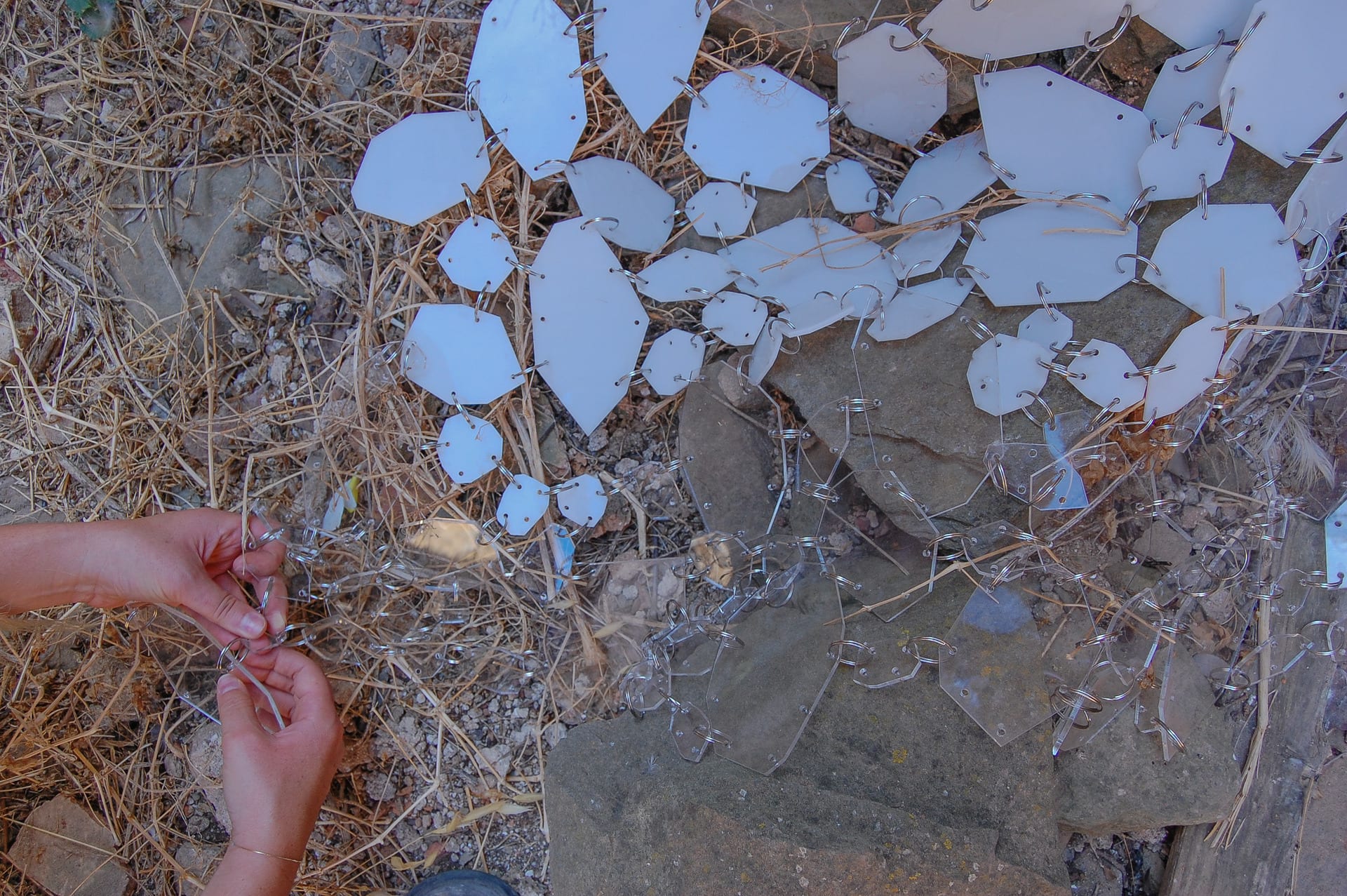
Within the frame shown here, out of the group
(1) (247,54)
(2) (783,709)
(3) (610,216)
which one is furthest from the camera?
(1) (247,54)

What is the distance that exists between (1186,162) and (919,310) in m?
0.50

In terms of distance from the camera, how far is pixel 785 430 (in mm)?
1605

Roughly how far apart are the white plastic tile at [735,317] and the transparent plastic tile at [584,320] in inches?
5.1

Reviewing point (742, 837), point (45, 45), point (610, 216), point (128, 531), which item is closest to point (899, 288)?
point (610, 216)

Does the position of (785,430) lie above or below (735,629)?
above

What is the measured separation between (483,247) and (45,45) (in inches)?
46.5

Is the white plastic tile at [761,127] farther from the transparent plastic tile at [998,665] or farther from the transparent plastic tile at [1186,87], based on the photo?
the transparent plastic tile at [998,665]

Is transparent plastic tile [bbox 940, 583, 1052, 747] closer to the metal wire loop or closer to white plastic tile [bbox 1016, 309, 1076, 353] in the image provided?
white plastic tile [bbox 1016, 309, 1076, 353]

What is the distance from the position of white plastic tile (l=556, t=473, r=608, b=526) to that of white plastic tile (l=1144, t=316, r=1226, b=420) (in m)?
0.98

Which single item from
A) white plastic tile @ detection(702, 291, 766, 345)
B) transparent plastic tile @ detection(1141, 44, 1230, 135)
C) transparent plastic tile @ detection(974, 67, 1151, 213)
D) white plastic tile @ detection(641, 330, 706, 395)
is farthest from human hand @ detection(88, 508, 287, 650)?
transparent plastic tile @ detection(1141, 44, 1230, 135)

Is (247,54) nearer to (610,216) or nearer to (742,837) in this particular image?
(610,216)

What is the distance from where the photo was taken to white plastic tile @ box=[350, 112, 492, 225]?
171 centimetres

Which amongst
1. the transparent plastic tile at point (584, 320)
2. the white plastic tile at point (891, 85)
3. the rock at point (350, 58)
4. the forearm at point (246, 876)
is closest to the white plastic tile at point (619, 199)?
the transparent plastic tile at point (584, 320)

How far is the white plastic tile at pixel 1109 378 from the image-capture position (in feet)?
4.76
